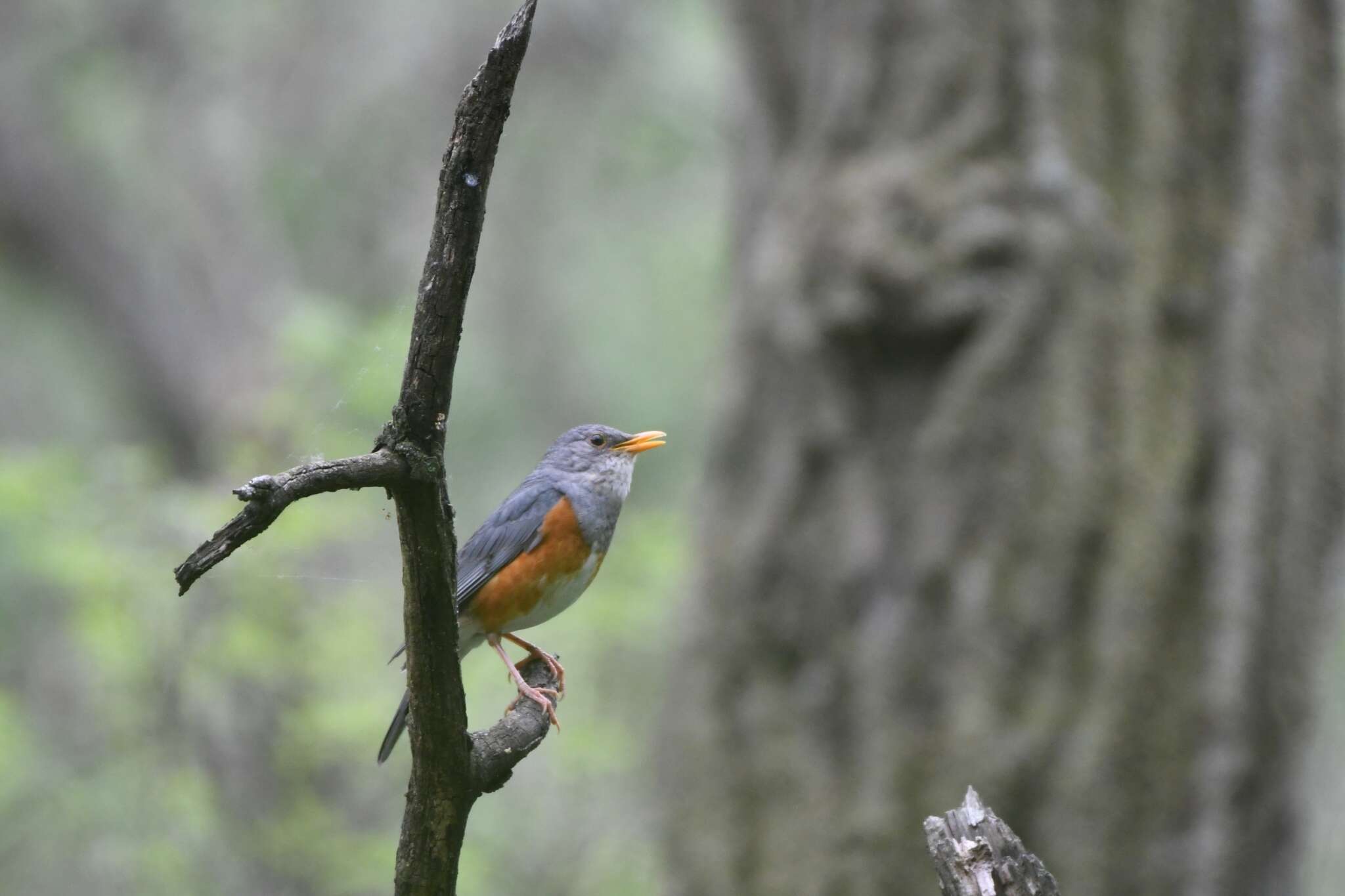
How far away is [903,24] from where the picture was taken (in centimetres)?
638

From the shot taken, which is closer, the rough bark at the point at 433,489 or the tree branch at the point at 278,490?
the tree branch at the point at 278,490

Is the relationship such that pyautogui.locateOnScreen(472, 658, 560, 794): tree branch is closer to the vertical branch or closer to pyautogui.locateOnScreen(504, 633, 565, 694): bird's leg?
the vertical branch

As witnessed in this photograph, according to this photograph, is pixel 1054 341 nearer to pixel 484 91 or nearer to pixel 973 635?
pixel 973 635

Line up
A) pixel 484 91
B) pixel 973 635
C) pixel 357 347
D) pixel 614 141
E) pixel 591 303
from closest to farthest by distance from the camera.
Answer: pixel 484 91 → pixel 973 635 → pixel 357 347 → pixel 614 141 → pixel 591 303

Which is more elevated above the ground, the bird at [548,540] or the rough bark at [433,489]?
the bird at [548,540]

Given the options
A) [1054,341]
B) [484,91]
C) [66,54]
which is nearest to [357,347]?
[1054,341]

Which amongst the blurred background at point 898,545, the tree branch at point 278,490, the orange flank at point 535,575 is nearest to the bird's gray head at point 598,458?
the orange flank at point 535,575

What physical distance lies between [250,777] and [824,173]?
458 centimetres

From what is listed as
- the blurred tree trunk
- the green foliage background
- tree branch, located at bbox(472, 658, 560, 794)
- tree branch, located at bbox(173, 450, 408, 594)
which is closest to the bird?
the green foliage background

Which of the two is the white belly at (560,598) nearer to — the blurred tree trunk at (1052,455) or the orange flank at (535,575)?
the orange flank at (535,575)

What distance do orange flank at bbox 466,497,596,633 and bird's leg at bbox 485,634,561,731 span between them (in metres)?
A: 0.07

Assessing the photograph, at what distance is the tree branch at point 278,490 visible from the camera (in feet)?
4.11

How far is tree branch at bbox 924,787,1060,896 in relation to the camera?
1831 mm

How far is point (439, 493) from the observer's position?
5.03 ft
